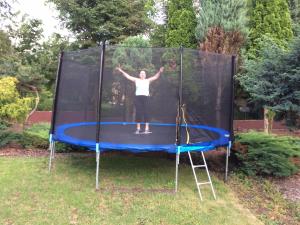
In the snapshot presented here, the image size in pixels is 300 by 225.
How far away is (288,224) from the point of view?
4.66 meters

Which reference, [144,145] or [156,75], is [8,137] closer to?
[144,145]

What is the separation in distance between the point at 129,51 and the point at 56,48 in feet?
36.2

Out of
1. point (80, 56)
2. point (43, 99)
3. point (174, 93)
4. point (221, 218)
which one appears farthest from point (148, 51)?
point (43, 99)

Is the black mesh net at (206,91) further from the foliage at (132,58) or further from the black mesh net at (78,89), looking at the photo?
the black mesh net at (78,89)

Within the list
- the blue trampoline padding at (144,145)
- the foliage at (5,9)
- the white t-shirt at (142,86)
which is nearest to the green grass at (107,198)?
the blue trampoline padding at (144,145)

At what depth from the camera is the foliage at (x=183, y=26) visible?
11609mm

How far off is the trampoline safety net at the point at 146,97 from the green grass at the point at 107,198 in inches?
23.6

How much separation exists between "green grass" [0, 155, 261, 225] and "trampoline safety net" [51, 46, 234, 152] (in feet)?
1.96

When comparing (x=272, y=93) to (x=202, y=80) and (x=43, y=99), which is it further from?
(x=43, y=99)

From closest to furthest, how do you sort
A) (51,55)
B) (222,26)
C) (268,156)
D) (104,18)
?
(268,156) < (222,26) < (51,55) < (104,18)

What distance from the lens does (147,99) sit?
559 centimetres

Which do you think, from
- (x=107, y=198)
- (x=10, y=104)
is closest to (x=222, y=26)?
(x=10, y=104)

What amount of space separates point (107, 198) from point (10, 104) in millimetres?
4020

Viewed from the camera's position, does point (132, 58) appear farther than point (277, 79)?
No
